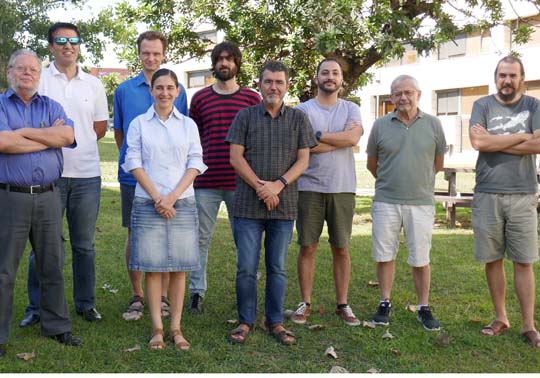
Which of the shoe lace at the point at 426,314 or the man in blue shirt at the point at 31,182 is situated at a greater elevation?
the man in blue shirt at the point at 31,182

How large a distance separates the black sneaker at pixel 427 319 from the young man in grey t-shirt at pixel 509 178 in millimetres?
386

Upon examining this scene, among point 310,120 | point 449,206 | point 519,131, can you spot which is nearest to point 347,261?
point 310,120

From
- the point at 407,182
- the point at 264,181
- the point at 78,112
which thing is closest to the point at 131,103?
the point at 78,112

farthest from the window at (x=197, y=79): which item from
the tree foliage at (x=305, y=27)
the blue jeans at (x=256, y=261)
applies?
the blue jeans at (x=256, y=261)

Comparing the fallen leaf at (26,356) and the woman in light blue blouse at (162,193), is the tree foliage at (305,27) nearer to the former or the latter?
the woman in light blue blouse at (162,193)

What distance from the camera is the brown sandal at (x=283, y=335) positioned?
5.01 m

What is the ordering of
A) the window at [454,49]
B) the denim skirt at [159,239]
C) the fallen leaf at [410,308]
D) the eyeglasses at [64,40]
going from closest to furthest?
1. the denim skirt at [159,239]
2. the eyeglasses at [64,40]
3. the fallen leaf at [410,308]
4. the window at [454,49]

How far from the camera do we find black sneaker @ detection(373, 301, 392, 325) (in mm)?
5617

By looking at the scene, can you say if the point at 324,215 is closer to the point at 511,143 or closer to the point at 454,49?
the point at 511,143

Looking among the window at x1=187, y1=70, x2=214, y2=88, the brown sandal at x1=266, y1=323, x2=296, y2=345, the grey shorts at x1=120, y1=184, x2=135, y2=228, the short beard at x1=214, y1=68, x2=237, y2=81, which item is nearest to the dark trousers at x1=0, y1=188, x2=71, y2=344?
the grey shorts at x1=120, y1=184, x2=135, y2=228

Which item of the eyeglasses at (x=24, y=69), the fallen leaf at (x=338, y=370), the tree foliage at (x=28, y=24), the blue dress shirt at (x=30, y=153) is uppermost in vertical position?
the tree foliage at (x=28, y=24)

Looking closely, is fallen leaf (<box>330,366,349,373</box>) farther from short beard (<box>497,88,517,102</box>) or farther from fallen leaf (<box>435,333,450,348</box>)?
short beard (<box>497,88,517,102</box>)

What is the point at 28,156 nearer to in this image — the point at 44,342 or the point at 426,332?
the point at 44,342

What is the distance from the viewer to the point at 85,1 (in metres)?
23.3
